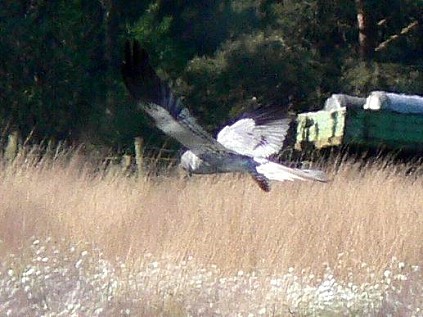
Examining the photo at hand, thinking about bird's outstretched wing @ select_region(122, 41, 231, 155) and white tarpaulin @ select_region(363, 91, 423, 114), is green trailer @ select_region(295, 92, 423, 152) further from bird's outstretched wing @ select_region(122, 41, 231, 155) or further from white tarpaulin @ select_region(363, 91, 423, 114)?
bird's outstretched wing @ select_region(122, 41, 231, 155)

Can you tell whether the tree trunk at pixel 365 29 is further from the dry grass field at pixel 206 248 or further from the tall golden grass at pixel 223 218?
the dry grass field at pixel 206 248

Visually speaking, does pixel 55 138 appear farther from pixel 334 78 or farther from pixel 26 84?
pixel 334 78

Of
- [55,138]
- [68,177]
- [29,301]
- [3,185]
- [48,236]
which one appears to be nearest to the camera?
[29,301]

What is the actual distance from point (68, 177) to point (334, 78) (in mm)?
11665

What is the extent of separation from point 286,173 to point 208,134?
0.51m

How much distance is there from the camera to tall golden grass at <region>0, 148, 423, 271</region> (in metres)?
7.36

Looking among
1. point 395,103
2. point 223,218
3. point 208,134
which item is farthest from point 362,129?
point 208,134

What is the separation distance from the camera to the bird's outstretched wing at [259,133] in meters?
6.94

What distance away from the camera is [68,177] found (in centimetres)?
956

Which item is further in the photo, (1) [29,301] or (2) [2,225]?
(2) [2,225]

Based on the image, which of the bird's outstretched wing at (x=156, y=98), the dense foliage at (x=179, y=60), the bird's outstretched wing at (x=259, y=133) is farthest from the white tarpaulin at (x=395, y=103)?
the bird's outstretched wing at (x=156, y=98)

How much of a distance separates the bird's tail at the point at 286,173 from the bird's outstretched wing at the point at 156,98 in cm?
34

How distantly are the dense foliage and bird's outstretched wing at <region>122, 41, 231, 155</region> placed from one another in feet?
41.9

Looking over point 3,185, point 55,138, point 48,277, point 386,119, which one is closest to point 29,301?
point 48,277
